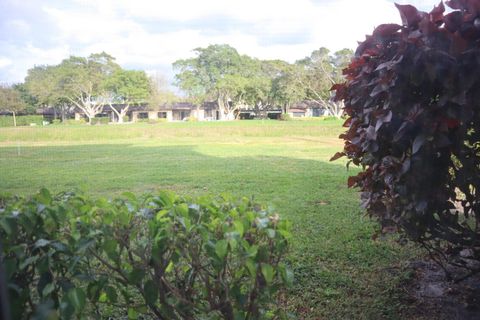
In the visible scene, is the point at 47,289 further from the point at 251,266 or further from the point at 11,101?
the point at 11,101

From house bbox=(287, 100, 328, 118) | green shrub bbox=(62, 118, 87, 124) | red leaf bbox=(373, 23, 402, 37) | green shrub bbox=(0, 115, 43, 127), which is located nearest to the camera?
red leaf bbox=(373, 23, 402, 37)

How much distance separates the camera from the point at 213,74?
246 cm

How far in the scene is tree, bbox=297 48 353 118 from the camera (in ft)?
10.2

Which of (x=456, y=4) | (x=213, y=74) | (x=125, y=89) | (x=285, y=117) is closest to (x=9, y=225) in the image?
(x=456, y=4)

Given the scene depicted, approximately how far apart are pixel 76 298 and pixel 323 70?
3.42 meters

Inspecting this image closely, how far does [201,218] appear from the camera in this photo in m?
0.82

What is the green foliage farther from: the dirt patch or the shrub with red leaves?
the dirt patch

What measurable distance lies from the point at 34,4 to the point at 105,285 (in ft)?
3.56

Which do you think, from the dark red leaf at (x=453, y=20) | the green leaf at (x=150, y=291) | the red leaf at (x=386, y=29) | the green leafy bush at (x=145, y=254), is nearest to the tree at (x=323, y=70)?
the red leaf at (x=386, y=29)

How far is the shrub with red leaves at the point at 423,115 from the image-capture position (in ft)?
3.31

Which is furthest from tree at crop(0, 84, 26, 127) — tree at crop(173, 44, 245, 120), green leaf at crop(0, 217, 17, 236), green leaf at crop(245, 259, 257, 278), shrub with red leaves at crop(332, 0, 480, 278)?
shrub with red leaves at crop(332, 0, 480, 278)

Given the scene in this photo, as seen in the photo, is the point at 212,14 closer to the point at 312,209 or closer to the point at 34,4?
the point at 34,4

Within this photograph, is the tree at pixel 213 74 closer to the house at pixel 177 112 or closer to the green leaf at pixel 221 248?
the house at pixel 177 112

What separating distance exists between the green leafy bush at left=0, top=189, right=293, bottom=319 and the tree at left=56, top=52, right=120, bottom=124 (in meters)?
1.01
